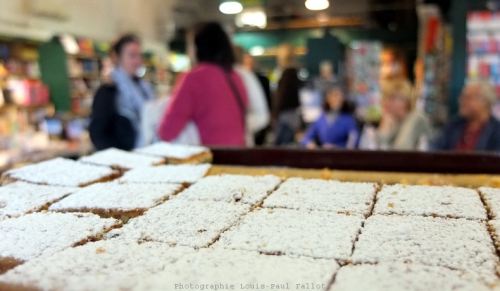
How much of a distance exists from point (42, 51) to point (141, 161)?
17.9 feet

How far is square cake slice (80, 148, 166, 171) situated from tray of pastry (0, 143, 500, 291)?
59mm

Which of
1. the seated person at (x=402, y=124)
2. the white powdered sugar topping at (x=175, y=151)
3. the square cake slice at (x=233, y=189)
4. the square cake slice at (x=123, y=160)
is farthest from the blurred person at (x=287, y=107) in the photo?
the square cake slice at (x=233, y=189)

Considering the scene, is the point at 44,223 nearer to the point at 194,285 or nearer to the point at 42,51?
the point at 194,285

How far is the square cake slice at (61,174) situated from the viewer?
5.13 ft

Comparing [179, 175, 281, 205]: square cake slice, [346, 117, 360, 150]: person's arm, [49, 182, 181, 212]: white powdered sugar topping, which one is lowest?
[346, 117, 360, 150]: person's arm

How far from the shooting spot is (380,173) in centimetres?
173

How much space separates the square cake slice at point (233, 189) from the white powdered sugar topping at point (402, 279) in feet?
1.72

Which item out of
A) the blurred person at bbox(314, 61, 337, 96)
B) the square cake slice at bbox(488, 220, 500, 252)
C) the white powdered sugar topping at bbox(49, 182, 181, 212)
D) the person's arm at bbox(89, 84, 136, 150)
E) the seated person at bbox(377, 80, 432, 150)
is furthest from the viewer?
the blurred person at bbox(314, 61, 337, 96)

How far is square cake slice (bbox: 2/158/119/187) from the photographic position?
5.13 feet

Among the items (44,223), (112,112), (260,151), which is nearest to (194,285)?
(44,223)

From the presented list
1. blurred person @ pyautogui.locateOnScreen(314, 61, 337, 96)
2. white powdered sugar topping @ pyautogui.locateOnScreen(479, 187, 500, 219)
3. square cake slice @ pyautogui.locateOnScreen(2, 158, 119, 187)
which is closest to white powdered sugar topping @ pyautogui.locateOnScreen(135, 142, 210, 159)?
square cake slice @ pyautogui.locateOnScreen(2, 158, 119, 187)

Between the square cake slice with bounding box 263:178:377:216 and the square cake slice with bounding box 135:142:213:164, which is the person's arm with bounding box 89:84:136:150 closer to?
the square cake slice with bounding box 135:142:213:164

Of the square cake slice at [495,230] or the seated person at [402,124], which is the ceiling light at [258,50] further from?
the square cake slice at [495,230]

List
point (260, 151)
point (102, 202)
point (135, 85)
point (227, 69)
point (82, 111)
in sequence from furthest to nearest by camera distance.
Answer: point (82, 111)
point (135, 85)
point (227, 69)
point (260, 151)
point (102, 202)
